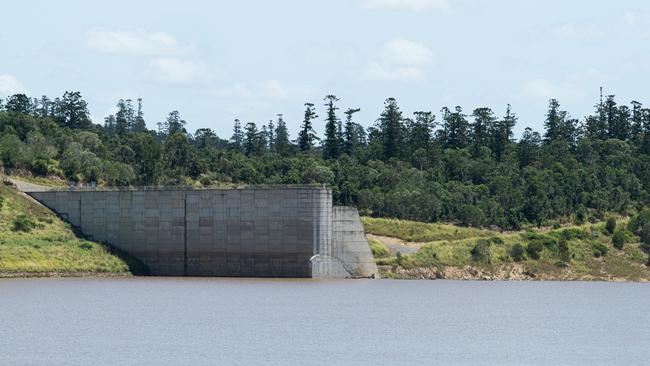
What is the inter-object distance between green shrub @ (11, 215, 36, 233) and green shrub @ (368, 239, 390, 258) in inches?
1307

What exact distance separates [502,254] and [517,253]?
153 cm

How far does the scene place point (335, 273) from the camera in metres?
117

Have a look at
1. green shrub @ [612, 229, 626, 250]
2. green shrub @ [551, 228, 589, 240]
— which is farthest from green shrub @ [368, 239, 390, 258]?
green shrub @ [612, 229, 626, 250]

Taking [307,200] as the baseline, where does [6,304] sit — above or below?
below

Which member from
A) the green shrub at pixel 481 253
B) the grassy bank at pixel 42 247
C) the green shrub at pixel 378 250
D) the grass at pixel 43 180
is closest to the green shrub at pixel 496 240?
the green shrub at pixel 481 253

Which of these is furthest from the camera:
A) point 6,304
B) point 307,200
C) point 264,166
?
point 264,166

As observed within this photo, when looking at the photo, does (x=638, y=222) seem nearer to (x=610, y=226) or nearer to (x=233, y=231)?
(x=610, y=226)

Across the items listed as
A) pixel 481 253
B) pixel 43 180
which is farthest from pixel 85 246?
pixel 43 180

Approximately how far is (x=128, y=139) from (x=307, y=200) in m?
85.9

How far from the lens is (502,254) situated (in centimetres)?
12975

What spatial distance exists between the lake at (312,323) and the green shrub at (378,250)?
12.0 meters

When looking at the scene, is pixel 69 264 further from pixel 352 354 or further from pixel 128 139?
pixel 128 139

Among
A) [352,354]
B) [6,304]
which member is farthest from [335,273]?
[352,354]

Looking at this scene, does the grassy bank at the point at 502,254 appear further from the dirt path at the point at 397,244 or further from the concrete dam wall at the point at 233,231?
the concrete dam wall at the point at 233,231
